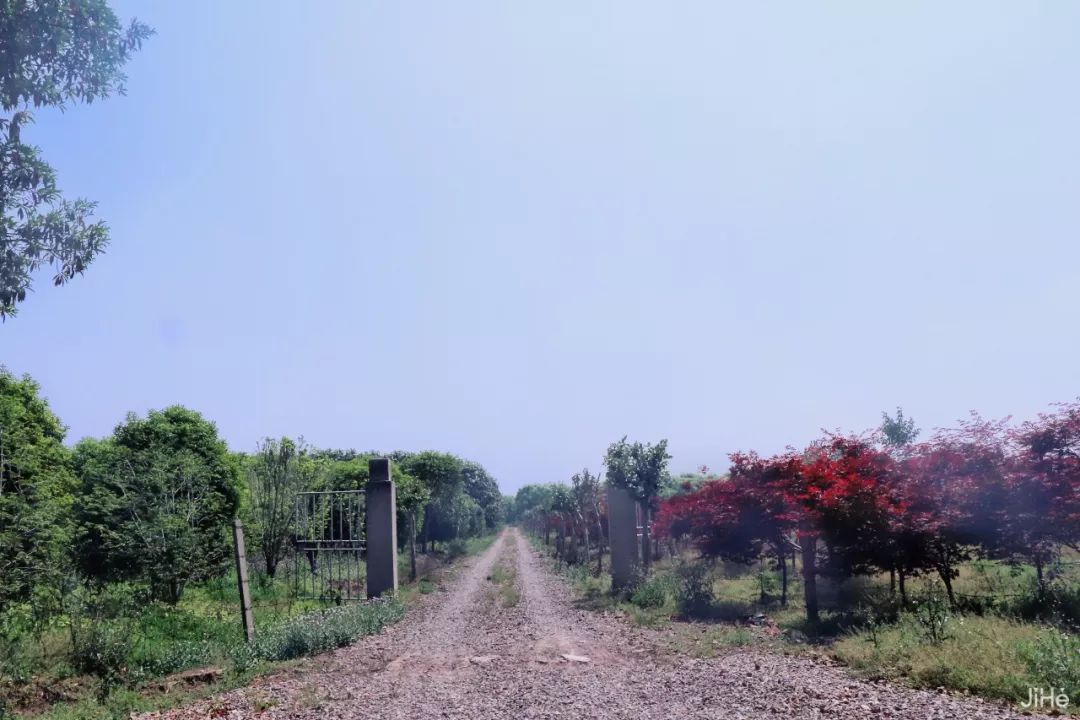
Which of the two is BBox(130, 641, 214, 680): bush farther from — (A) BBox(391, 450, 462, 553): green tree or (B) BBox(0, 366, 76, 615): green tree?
(A) BBox(391, 450, 462, 553): green tree

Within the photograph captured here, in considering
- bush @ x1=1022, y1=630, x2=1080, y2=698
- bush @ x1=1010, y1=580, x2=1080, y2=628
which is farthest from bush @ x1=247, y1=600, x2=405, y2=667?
bush @ x1=1010, y1=580, x2=1080, y2=628

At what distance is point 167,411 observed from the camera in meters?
15.5

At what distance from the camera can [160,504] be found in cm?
1098

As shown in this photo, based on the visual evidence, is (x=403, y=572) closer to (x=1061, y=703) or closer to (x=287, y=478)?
(x=287, y=478)

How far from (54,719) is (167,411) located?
34.6 ft

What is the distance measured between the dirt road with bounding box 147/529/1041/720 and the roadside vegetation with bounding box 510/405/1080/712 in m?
0.67

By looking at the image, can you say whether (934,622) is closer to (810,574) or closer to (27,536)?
(810,574)

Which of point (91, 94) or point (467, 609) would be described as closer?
point (91, 94)

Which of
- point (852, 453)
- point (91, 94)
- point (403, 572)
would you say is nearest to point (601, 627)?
point (852, 453)

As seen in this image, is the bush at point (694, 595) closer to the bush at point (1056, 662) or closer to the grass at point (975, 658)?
the grass at point (975, 658)

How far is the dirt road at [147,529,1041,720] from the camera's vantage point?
589cm

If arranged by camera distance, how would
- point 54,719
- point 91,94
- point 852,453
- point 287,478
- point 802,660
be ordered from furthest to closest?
point 287,478 < point 852,453 < point 802,660 < point 91,94 < point 54,719

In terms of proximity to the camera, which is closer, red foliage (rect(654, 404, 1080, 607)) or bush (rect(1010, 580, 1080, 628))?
bush (rect(1010, 580, 1080, 628))

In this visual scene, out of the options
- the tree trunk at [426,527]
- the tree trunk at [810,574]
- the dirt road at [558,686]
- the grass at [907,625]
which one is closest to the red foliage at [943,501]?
the tree trunk at [810,574]
